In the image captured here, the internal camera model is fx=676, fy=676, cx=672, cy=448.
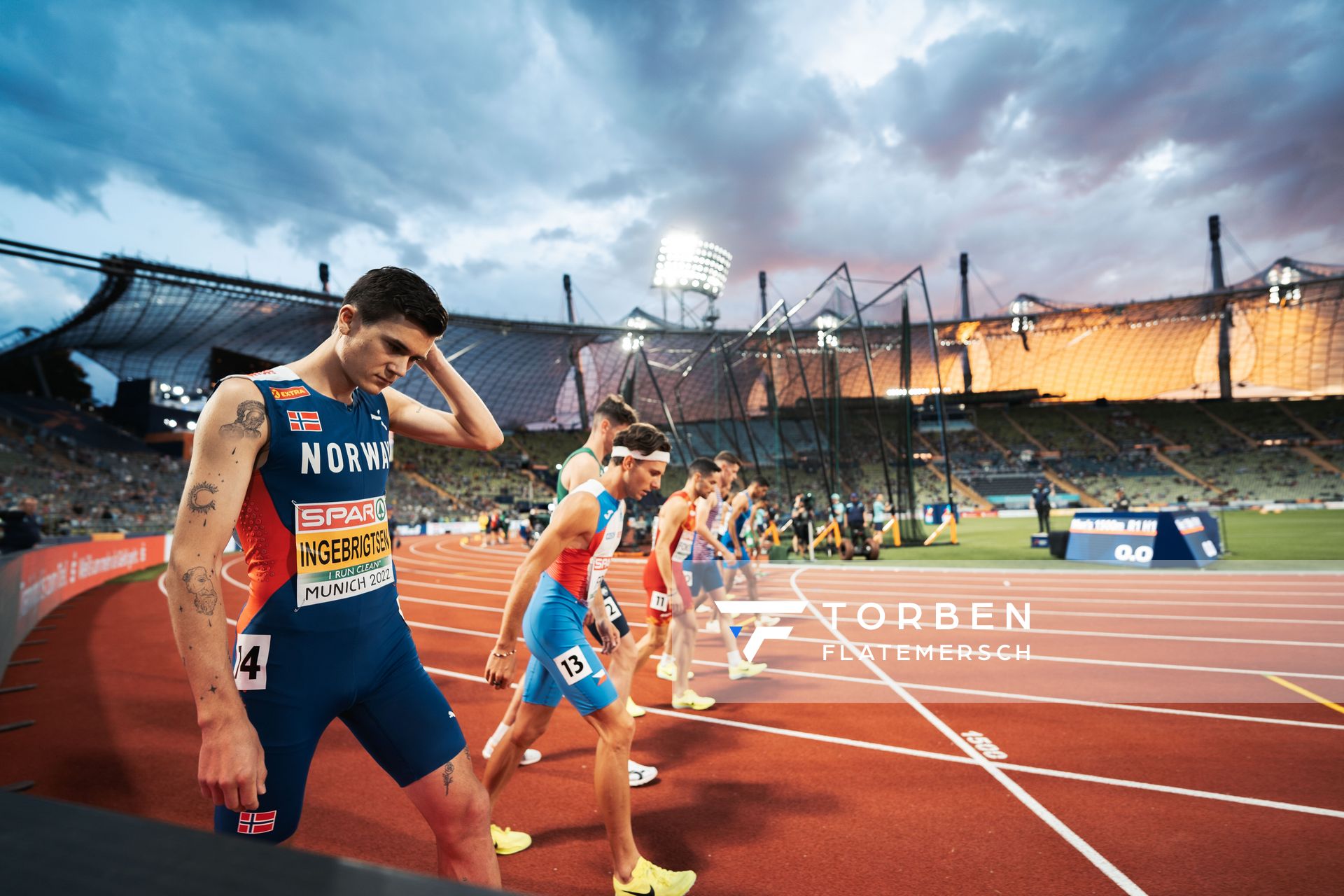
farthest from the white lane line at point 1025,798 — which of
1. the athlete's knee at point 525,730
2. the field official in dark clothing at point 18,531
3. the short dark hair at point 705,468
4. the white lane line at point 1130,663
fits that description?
the field official in dark clothing at point 18,531

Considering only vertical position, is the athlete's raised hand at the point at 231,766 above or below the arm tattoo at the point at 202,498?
below

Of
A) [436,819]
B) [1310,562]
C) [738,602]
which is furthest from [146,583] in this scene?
[1310,562]

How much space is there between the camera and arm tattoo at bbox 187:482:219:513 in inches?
67.7

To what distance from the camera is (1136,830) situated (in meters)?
3.57

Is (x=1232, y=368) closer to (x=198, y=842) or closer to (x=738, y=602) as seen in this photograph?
(x=738, y=602)

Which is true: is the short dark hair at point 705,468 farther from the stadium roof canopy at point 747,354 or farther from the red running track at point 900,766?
the stadium roof canopy at point 747,354

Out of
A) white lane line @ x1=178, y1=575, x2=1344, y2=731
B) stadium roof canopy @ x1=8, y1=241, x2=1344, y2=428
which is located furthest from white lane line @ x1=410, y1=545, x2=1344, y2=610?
stadium roof canopy @ x1=8, y1=241, x2=1344, y2=428

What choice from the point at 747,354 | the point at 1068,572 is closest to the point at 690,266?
the point at 747,354

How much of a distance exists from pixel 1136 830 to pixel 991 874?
1017 millimetres

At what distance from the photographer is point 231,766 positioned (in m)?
1.64

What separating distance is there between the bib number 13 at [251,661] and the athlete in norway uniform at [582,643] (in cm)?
105

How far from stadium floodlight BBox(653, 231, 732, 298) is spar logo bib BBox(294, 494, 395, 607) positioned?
48.2m

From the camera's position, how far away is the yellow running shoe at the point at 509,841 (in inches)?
141

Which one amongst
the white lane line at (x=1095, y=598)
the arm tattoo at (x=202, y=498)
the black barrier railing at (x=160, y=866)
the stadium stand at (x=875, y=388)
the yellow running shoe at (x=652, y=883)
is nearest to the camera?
the black barrier railing at (x=160, y=866)
